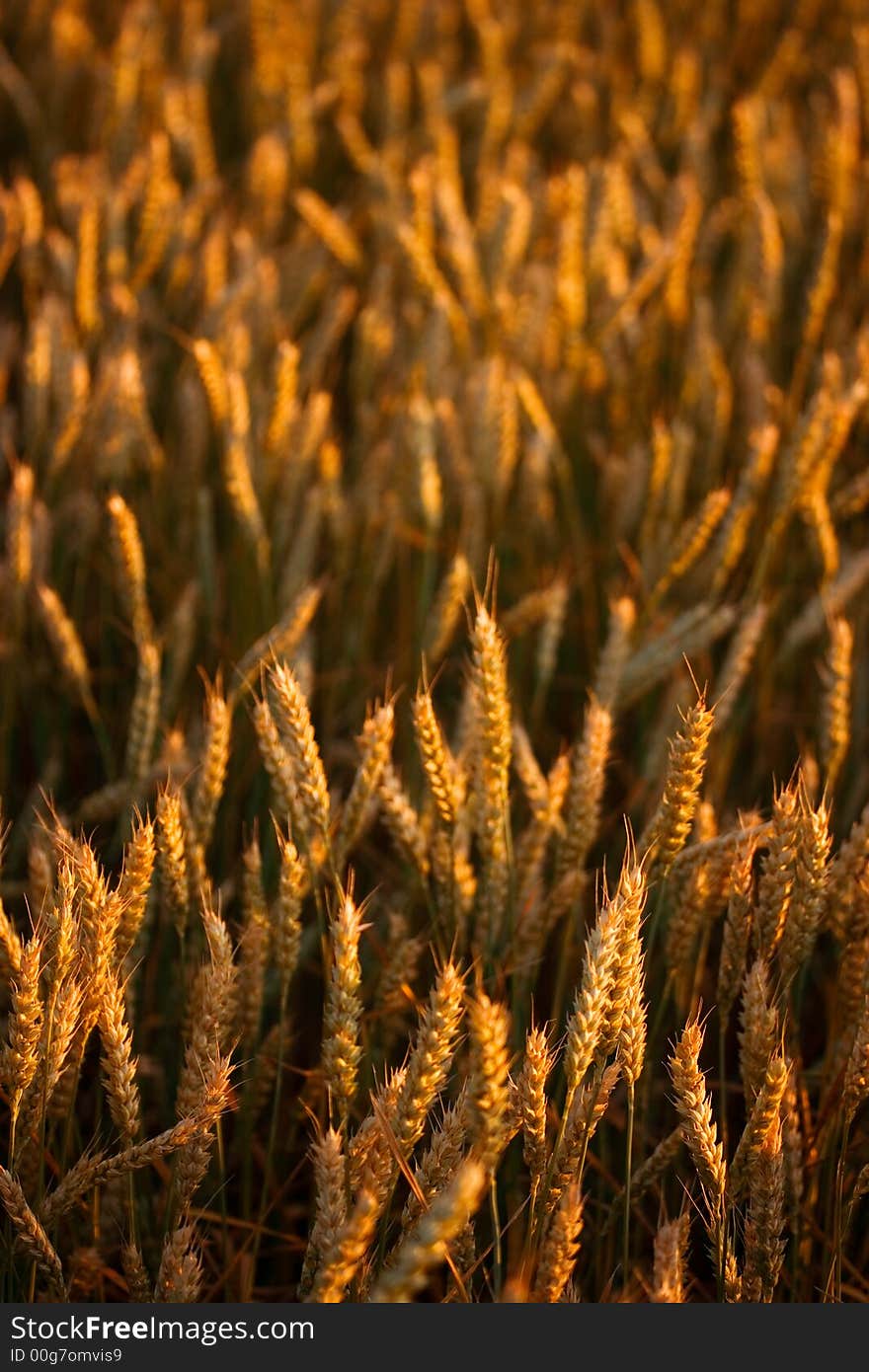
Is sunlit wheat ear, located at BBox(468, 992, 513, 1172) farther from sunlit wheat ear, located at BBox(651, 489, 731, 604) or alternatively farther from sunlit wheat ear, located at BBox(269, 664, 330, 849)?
sunlit wheat ear, located at BBox(651, 489, 731, 604)

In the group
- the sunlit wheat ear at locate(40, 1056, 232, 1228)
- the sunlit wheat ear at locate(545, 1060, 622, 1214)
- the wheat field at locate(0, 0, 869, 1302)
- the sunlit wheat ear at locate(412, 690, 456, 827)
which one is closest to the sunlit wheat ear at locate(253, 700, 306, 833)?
the wheat field at locate(0, 0, 869, 1302)

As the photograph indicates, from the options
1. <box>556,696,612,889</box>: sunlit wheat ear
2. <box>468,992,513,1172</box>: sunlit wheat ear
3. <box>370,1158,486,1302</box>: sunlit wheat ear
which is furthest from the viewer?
<box>556,696,612,889</box>: sunlit wheat ear

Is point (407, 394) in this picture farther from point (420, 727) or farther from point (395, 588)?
point (420, 727)

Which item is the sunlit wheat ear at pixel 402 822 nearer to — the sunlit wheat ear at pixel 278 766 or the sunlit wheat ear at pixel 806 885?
the sunlit wheat ear at pixel 278 766

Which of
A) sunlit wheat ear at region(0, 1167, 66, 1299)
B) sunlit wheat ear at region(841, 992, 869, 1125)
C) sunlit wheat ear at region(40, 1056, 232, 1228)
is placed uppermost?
sunlit wheat ear at region(841, 992, 869, 1125)

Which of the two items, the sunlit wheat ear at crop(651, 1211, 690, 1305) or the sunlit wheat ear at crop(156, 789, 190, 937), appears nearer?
the sunlit wheat ear at crop(651, 1211, 690, 1305)

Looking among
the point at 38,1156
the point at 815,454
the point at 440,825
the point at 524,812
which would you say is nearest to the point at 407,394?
the point at 815,454
